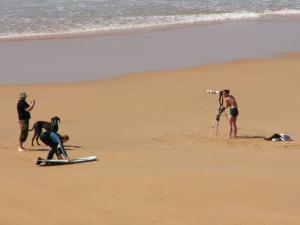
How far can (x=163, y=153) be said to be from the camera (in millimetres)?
14883

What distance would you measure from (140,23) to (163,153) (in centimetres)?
1913

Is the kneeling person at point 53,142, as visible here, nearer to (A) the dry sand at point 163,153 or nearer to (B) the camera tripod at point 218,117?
(A) the dry sand at point 163,153

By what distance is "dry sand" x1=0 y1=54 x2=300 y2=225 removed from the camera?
421 inches

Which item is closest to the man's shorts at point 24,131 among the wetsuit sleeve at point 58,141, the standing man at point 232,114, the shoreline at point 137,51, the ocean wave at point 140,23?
the wetsuit sleeve at point 58,141

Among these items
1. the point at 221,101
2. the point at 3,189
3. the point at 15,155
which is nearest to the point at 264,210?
the point at 3,189

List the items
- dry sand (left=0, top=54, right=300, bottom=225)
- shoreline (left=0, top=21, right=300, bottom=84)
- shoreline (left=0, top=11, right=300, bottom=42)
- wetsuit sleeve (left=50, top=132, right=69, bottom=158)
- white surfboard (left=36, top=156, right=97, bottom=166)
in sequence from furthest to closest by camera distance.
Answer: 1. shoreline (left=0, top=11, right=300, bottom=42)
2. shoreline (left=0, top=21, right=300, bottom=84)
3. wetsuit sleeve (left=50, top=132, right=69, bottom=158)
4. white surfboard (left=36, top=156, right=97, bottom=166)
5. dry sand (left=0, top=54, right=300, bottom=225)

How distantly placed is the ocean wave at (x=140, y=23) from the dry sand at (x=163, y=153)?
848 cm

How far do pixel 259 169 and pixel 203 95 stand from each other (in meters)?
8.49

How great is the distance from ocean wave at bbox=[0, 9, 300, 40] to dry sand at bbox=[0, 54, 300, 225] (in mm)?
8480

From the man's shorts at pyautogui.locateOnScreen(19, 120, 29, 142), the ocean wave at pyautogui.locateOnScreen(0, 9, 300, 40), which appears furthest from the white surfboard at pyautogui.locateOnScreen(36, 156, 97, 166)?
the ocean wave at pyautogui.locateOnScreen(0, 9, 300, 40)

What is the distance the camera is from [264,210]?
10.7 meters

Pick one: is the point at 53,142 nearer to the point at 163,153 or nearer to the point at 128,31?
the point at 163,153

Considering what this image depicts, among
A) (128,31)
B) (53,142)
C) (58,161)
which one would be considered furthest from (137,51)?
(58,161)

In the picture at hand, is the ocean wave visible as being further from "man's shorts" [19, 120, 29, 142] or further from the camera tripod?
"man's shorts" [19, 120, 29, 142]
